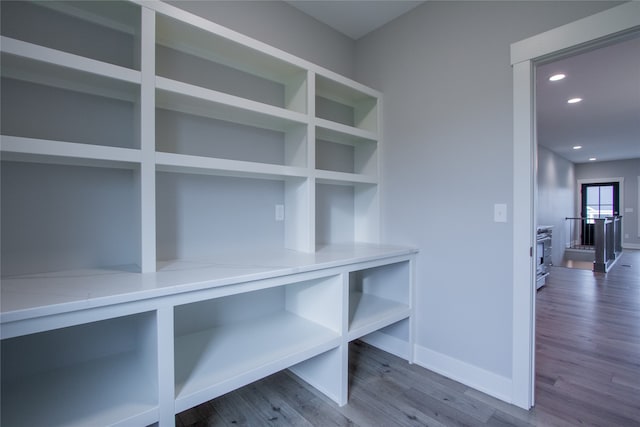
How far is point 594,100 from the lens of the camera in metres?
4.02

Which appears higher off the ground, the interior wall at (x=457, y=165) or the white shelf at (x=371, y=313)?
the interior wall at (x=457, y=165)

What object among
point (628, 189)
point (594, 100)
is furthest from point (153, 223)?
point (628, 189)

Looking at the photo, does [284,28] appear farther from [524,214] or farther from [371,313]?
[371,313]

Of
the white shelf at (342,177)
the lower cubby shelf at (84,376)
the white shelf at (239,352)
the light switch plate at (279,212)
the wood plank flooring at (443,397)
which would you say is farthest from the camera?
the light switch plate at (279,212)

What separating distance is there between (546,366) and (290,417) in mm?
1999

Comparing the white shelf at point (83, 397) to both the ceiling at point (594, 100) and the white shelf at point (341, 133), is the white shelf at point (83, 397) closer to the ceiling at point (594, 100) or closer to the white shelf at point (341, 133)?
the white shelf at point (341, 133)

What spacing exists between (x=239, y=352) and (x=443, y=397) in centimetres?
133

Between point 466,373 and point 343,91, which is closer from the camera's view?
point 466,373

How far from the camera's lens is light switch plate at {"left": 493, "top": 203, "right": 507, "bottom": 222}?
1865 millimetres

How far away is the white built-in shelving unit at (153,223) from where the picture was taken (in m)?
1.16

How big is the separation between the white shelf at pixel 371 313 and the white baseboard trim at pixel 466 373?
1.12ft

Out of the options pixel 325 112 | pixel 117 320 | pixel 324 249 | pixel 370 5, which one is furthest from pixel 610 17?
pixel 117 320

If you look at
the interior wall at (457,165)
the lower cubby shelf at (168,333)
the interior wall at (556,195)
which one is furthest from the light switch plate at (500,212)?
the interior wall at (556,195)

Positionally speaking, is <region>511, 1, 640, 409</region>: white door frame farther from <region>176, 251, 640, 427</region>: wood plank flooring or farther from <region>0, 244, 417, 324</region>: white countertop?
<region>0, 244, 417, 324</region>: white countertop
